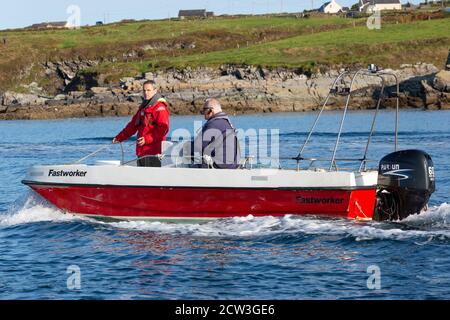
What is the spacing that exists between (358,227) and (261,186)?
170 cm

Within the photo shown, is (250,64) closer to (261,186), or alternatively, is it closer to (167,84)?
(167,84)

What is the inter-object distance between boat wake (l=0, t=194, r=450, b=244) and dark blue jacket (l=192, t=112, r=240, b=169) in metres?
0.99

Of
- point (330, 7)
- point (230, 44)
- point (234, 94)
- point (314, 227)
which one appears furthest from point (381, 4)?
point (314, 227)

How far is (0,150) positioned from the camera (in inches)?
1478

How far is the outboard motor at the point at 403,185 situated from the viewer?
14.7 m

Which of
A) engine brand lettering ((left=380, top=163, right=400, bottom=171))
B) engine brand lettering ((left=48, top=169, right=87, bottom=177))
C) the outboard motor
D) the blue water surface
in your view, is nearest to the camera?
the blue water surface

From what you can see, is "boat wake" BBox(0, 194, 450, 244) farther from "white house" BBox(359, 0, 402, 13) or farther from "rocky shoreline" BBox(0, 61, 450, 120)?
"white house" BBox(359, 0, 402, 13)

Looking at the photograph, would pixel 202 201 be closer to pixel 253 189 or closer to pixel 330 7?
pixel 253 189

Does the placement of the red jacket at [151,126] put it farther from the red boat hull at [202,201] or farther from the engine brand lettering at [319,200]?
the engine brand lettering at [319,200]

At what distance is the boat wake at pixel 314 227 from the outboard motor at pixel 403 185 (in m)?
0.23

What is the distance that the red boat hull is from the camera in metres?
14.5

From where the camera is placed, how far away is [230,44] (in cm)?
9312

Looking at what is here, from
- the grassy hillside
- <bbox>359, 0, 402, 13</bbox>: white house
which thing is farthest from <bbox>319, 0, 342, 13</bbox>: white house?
the grassy hillside

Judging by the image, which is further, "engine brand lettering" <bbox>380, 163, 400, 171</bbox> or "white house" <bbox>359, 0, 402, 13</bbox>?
"white house" <bbox>359, 0, 402, 13</bbox>
